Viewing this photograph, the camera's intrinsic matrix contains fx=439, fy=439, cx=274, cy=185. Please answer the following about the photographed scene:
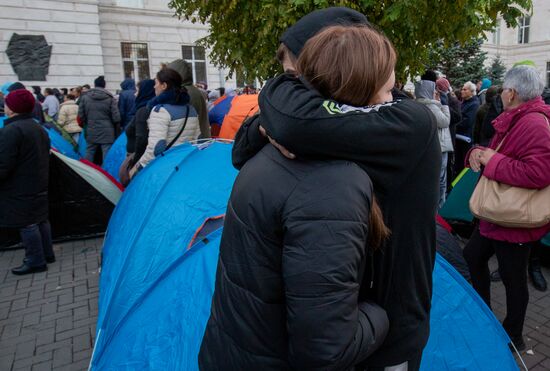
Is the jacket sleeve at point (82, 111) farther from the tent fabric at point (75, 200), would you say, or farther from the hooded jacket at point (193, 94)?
the hooded jacket at point (193, 94)

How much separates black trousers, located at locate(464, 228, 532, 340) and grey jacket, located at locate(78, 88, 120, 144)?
6.19 metres

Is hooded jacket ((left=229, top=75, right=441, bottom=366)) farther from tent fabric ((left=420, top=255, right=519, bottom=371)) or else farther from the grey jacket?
the grey jacket

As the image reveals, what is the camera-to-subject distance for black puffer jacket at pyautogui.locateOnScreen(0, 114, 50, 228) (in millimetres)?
4109

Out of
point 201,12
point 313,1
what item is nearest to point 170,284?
point 313,1

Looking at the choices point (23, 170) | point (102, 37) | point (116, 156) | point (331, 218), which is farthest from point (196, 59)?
point (331, 218)

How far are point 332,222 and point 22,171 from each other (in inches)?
164

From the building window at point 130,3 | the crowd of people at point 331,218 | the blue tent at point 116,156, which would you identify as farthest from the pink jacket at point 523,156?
the building window at point 130,3

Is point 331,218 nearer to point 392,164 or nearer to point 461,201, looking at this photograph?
point 392,164

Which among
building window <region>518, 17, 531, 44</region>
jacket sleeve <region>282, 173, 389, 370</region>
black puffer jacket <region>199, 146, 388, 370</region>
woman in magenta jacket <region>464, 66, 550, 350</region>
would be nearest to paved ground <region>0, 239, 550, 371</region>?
woman in magenta jacket <region>464, 66, 550, 350</region>

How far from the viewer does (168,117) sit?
4.09 m

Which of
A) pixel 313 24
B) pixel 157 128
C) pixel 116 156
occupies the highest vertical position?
pixel 313 24

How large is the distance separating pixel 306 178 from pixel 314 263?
20 centimetres

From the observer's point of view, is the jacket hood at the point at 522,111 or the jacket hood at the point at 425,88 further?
the jacket hood at the point at 425,88

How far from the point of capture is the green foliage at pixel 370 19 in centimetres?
280
